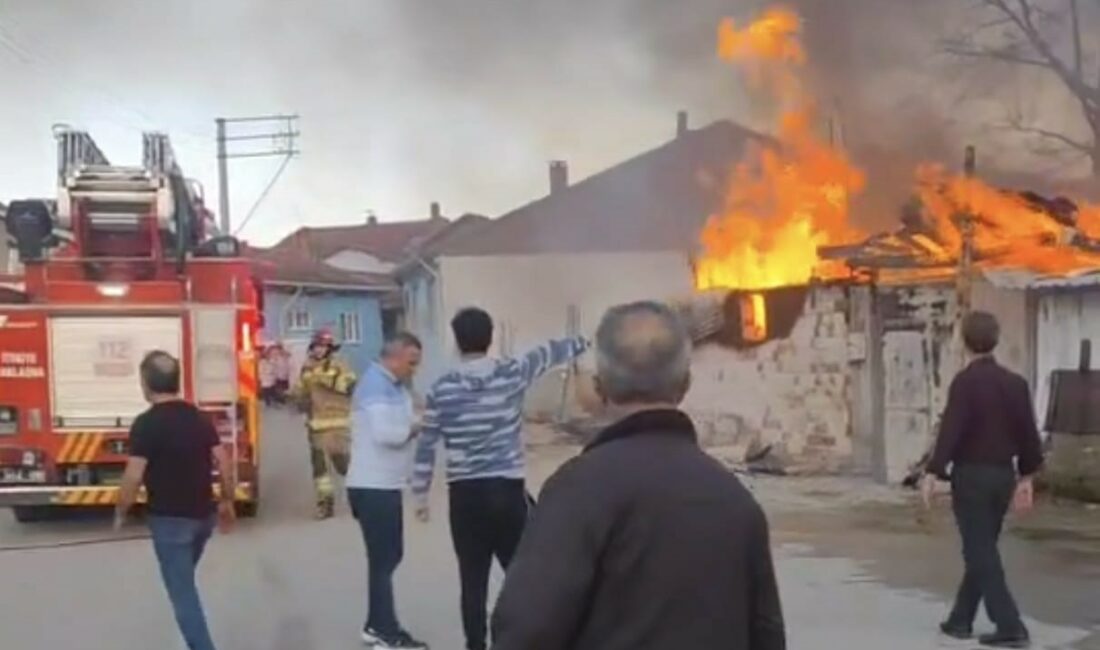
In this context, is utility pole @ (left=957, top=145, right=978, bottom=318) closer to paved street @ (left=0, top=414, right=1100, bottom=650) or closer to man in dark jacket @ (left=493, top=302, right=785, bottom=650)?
paved street @ (left=0, top=414, right=1100, bottom=650)

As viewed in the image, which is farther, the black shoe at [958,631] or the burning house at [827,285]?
the burning house at [827,285]

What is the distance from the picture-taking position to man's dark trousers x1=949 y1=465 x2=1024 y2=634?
6.87m

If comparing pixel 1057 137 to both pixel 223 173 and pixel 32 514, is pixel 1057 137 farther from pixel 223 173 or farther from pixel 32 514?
pixel 223 173

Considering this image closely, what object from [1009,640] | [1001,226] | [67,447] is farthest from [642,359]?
[1001,226]

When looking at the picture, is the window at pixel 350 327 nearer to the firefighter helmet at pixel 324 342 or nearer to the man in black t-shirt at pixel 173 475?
the firefighter helmet at pixel 324 342

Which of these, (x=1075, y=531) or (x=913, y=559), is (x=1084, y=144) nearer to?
(x=1075, y=531)

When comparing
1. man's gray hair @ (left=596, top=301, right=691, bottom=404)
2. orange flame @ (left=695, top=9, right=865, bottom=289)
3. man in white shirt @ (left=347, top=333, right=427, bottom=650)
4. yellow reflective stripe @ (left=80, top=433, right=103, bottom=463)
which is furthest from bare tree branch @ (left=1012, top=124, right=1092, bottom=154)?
man's gray hair @ (left=596, top=301, right=691, bottom=404)

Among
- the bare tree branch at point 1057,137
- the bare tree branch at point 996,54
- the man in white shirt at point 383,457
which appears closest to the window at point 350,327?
the bare tree branch at point 996,54

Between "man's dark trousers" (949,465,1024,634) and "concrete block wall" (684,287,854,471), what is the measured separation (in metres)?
8.27

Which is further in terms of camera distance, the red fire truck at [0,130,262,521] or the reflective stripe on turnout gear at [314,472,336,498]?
the reflective stripe on turnout gear at [314,472,336,498]

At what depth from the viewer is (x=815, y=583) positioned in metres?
9.09

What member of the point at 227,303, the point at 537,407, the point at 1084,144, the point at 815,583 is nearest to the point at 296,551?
the point at 227,303

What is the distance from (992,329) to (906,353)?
7.25 m

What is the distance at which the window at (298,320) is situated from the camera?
4594cm
